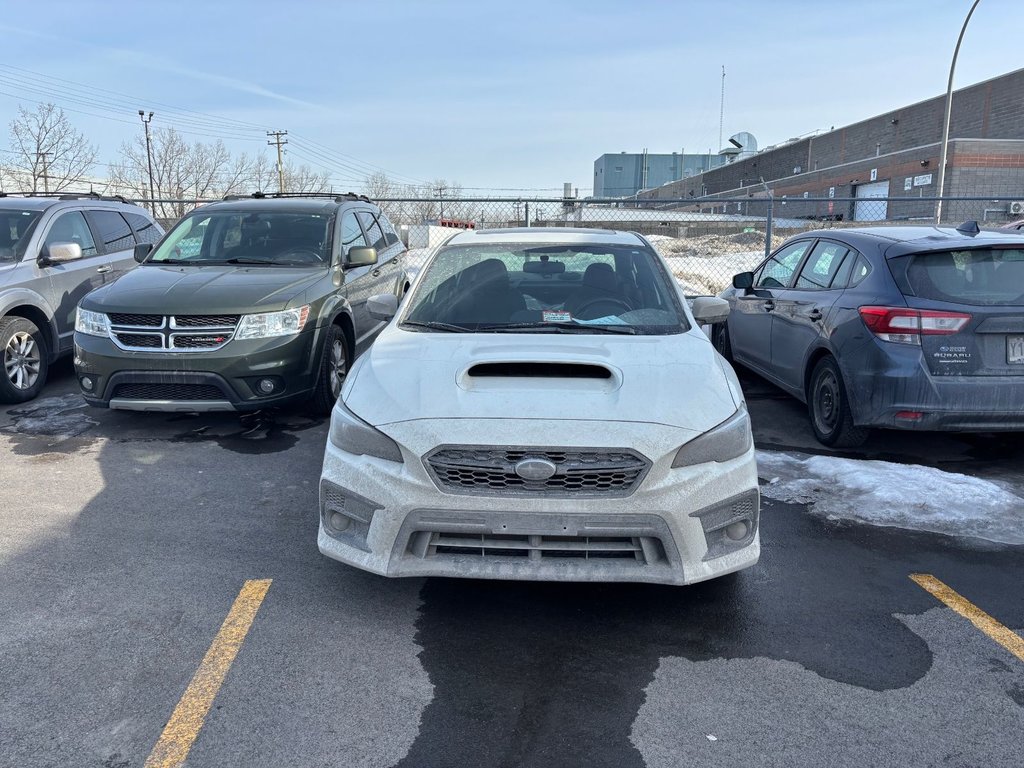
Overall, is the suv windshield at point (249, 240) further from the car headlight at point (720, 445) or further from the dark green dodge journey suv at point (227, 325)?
the car headlight at point (720, 445)

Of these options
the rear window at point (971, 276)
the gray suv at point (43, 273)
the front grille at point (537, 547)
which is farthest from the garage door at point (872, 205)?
the front grille at point (537, 547)

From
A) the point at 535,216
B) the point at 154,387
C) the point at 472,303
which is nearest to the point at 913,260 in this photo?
the point at 472,303

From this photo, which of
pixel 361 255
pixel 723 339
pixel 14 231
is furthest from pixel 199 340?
pixel 723 339

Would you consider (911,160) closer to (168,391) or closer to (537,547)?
(168,391)

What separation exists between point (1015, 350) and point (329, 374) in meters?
4.96

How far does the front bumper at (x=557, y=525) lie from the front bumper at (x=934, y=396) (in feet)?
7.62

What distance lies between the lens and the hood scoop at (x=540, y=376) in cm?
327

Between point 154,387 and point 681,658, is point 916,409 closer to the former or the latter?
point 681,658

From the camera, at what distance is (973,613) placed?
337 centimetres

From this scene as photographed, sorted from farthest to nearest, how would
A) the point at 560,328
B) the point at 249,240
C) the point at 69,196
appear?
the point at 69,196 → the point at 249,240 → the point at 560,328

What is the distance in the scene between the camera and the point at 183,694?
276 cm

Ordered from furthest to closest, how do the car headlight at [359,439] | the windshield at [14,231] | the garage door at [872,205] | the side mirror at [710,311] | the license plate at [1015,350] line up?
1. the garage door at [872,205]
2. the windshield at [14,231]
3. the license plate at [1015,350]
4. the side mirror at [710,311]
5. the car headlight at [359,439]

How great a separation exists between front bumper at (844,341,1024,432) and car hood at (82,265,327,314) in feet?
14.0

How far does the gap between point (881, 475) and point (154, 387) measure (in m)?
5.18
